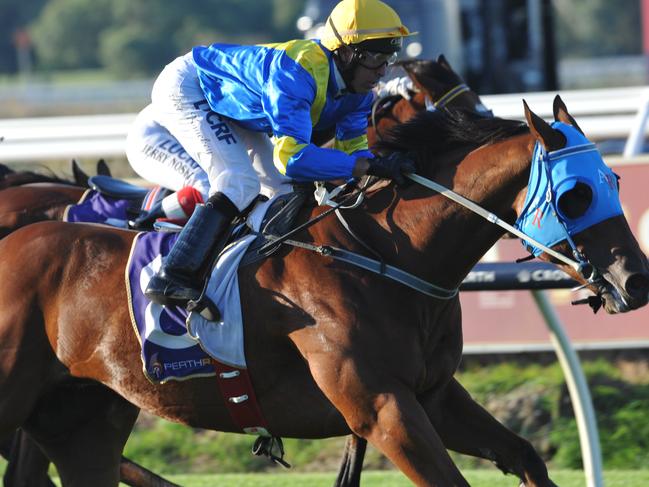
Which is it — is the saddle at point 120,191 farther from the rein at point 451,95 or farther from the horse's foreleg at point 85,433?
the rein at point 451,95

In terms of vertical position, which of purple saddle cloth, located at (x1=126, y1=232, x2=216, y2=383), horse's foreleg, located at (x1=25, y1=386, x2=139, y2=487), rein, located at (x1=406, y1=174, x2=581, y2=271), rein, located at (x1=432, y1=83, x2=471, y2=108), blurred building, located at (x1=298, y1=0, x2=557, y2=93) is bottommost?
blurred building, located at (x1=298, y1=0, x2=557, y2=93)

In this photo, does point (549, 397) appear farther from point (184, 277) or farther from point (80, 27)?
point (80, 27)

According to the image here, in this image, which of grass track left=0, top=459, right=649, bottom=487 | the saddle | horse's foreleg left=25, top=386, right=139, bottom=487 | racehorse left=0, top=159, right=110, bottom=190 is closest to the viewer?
horse's foreleg left=25, top=386, right=139, bottom=487

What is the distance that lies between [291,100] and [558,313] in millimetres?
2943

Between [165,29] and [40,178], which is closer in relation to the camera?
[40,178]

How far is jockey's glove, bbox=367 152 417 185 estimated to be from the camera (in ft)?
12.6

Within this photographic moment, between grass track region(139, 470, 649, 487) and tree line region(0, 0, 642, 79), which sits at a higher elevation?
grass track region(139, 470, 649, 487)

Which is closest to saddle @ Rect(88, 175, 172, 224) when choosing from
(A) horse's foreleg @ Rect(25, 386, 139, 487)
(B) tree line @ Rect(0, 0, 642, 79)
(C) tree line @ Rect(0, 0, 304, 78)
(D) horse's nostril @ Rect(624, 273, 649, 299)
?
(A) horse's foreleg @ Rect(25, 386, 139, 487)

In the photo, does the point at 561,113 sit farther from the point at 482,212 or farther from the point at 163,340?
the point at 163,340

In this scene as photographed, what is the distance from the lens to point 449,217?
3824mm

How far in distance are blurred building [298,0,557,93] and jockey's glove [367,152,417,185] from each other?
10.1 metres

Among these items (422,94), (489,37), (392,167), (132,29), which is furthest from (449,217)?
(132,29)

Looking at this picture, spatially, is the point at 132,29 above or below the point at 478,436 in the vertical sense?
below

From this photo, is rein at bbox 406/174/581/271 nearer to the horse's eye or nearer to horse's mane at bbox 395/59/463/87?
the horse's eye
